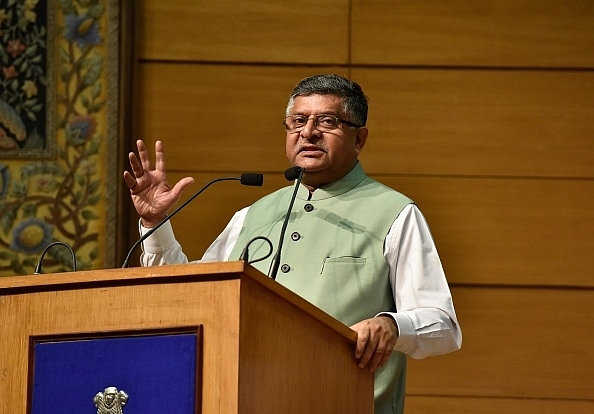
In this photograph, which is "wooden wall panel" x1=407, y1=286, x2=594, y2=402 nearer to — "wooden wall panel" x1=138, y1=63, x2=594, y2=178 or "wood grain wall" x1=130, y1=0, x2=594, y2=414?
"wood grain wall" x1=130, y1=0, x2=594, y2=414

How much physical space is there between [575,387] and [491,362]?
0.30m

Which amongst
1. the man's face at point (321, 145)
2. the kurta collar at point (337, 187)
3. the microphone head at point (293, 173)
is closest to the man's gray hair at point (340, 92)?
the man's face at point (321, 145)

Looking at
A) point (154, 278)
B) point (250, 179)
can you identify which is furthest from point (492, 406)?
point (154, 278)

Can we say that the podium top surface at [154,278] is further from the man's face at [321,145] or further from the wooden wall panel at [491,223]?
the wooden wall panel at [491,223]

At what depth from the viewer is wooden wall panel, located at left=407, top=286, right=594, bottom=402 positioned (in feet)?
13.4

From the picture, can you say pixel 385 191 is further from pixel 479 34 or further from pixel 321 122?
pixel 479 34

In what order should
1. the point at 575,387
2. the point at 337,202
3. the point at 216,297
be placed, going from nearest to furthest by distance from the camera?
the point at 216,297
the point at 337,202
the point at 575,387

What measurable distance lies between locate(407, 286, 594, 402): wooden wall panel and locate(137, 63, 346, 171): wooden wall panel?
91 centimetres

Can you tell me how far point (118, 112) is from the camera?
4191 millimetres

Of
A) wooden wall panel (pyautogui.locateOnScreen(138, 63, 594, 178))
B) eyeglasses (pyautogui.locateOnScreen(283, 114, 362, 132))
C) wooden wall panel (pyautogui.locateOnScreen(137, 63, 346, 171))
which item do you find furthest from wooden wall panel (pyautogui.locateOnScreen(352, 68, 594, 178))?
eyeglasses (pyautogui.locateOnScreen(283, 114, 362, 132))

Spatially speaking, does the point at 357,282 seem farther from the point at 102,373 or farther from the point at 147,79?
the point at 147,79

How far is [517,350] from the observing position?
411cm

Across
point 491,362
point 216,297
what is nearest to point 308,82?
point 216,297

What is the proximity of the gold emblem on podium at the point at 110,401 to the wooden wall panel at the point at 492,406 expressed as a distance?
2196 mm
